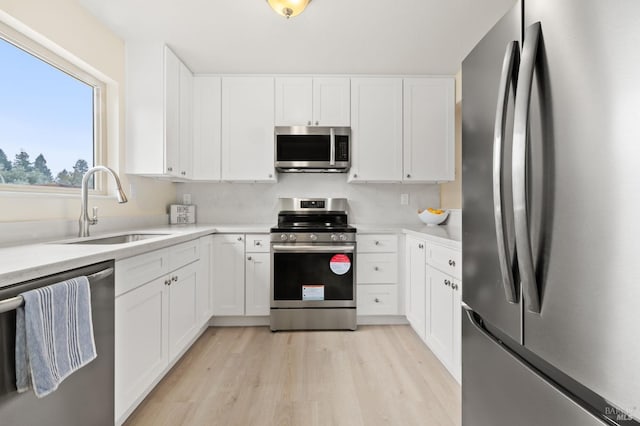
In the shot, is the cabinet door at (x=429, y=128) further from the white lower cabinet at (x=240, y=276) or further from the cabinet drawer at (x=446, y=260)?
the white lower cabinet at (x=240, y=276)

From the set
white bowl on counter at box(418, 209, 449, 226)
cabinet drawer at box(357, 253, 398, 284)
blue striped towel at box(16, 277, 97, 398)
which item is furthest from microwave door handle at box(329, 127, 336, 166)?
blue striped towel at box(16, 277, 97, 398)

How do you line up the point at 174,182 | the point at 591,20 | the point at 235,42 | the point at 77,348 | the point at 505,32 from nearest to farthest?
the point at 591,20 → the point at 505,32 → the point at 77,348 → the point at 235,42 → the point at 174,182

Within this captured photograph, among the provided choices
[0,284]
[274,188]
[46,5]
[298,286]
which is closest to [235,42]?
[46,5]

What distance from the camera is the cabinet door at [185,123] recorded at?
2.83m

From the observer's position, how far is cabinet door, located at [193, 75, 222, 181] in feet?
10.0

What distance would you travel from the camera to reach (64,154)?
6.84ft

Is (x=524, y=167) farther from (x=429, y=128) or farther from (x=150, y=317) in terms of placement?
(x=429, y=128)

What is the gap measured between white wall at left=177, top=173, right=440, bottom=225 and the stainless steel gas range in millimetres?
695

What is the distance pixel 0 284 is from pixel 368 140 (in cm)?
276

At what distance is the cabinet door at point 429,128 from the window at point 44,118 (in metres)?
2.65

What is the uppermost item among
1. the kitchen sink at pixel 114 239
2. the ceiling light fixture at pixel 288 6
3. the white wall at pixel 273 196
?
the ceiling light fixture at pixel 288 6

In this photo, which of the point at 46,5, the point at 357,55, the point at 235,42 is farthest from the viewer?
the point at 357,55

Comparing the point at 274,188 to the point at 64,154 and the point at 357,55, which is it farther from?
the point at 64,154

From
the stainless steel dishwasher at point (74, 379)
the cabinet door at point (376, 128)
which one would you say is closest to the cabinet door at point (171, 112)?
the stainless steel dishwasher at point (74, 379)
